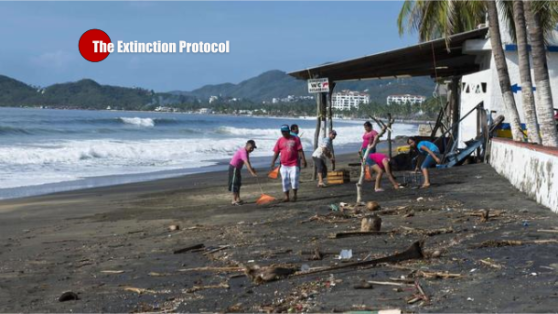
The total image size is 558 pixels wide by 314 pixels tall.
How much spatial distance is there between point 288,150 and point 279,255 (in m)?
5.99

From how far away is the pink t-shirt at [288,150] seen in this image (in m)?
14.4

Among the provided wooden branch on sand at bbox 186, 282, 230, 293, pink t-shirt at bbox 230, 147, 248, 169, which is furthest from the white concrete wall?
wooden branch on sand at bbox 186, 282, 230, 293

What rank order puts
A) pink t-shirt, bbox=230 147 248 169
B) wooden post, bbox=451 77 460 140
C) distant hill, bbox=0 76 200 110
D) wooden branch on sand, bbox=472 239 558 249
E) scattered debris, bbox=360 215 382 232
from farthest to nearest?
distant hill, bbox=0 76 200 110 < wooden post, bbox=451 77 460 140 < pink t-shirt, bbox=230 147 248 169 < scattered debris, bbox=360 215 382 232 < wooden branch on sand, bbox=472 239 558 249

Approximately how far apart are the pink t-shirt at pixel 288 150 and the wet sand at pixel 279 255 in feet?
2.54

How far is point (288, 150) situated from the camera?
1436 centimetres

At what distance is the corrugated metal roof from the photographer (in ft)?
65.7

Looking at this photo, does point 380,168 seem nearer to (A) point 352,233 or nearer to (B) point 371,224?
(B) point 371,224

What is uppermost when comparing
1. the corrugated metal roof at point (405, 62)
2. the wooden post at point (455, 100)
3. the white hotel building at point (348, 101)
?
the corrugated metal roof at point (405, 62)

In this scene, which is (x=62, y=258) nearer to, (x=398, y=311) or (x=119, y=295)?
(x=119, y=295)

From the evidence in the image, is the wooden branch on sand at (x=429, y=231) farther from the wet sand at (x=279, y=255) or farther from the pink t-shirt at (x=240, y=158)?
the pink t-shirt at (x=240, y=158)

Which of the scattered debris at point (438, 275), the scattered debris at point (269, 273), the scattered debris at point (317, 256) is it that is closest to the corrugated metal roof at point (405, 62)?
the scattered debris at point (317, 256)

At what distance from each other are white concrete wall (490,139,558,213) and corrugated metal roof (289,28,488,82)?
16.3 ft

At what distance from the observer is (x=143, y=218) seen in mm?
13906

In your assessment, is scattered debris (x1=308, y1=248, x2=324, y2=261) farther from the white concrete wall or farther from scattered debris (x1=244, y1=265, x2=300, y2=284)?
the white concrete wall
